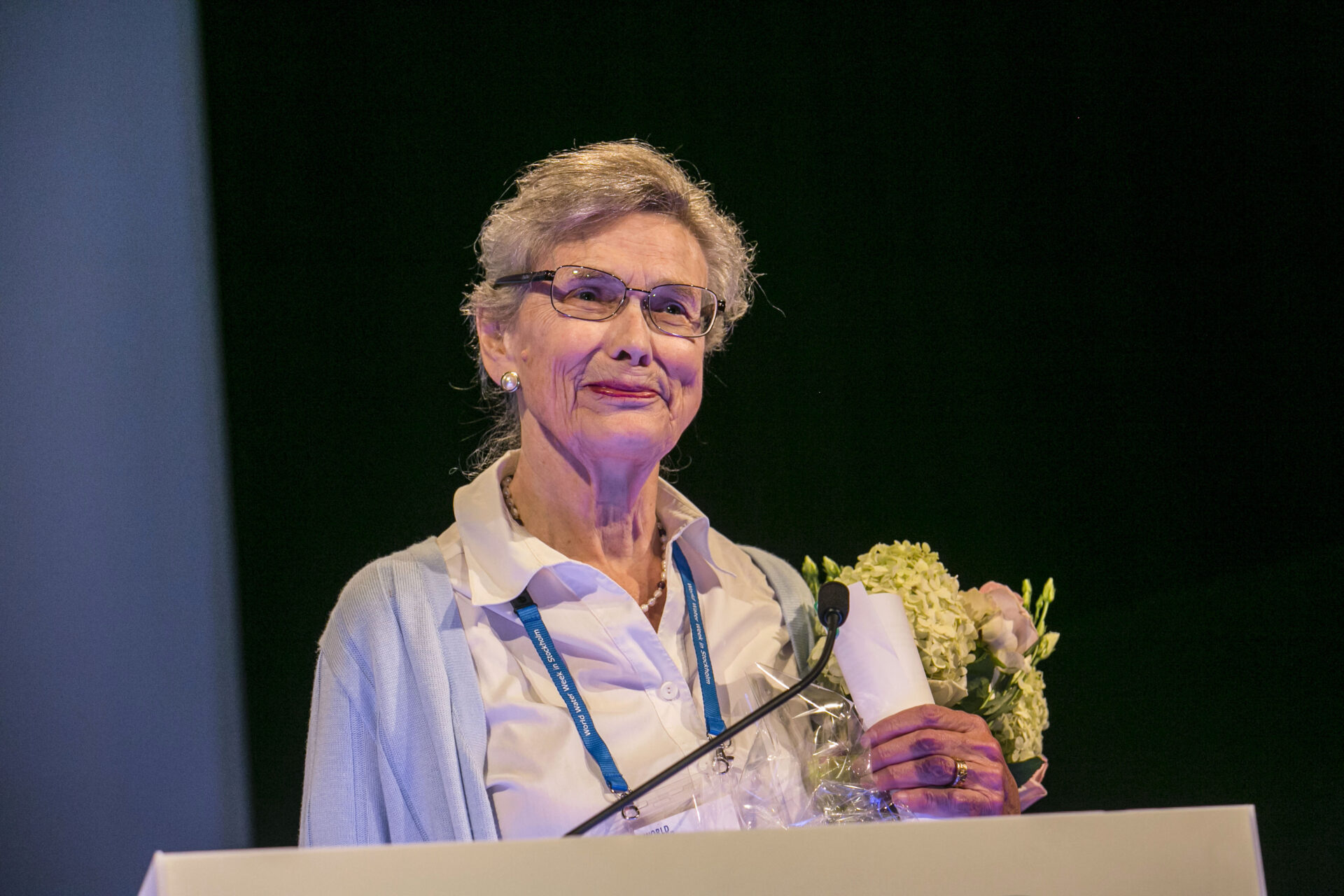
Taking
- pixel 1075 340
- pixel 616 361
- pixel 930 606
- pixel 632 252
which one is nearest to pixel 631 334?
pixel 616 361

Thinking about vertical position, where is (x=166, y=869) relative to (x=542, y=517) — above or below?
below

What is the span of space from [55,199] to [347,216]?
564 mm

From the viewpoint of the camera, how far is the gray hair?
1.85m

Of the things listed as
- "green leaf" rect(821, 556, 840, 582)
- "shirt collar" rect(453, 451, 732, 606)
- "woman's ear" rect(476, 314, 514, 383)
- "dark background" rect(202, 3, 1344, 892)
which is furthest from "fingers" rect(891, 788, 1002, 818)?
"dark background" rect(202, 3, 1344, 892)

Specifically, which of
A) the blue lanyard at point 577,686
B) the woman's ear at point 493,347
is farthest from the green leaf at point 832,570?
the woman's ear at point 493,347

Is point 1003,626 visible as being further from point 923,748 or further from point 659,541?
point 659,541

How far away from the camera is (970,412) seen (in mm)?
2656

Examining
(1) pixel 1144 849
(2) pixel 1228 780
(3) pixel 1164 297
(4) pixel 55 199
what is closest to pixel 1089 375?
(3) pixel 1164 297

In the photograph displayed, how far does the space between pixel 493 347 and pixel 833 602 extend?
2.98 ft

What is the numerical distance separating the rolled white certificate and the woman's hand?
22mm

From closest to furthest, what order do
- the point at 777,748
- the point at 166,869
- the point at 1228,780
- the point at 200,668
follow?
1. the point at 166,869
2. the point at 777,748
3. the point at 200,668
4. the point at 1228,780

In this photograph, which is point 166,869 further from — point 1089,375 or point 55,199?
point 1089,375

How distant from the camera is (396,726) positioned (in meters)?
1.61

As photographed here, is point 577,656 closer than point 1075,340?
Yes
